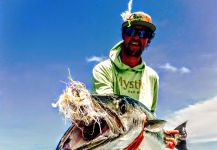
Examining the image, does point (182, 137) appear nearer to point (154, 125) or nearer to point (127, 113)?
point (154, 125)

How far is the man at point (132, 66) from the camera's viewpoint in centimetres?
866

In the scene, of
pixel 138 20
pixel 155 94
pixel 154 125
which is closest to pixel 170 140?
pixel 154 125

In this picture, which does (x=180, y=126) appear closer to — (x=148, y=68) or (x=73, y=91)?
(x=148, y=68)

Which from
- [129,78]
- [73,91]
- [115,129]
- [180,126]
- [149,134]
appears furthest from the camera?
[129,78]

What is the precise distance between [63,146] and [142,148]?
97 centimetres

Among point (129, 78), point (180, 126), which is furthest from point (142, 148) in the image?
point (129, 78)

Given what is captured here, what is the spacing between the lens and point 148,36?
9.11 metres

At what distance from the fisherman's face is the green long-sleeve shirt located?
24 centimetres

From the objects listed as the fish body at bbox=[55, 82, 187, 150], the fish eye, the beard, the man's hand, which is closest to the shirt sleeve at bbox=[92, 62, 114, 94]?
the beard

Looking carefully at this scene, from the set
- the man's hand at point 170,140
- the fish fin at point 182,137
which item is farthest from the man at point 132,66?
the man's hand at point 170,140

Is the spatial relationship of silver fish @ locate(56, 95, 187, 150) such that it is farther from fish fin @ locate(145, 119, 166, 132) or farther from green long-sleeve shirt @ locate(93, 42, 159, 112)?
green long-sleeve shirt @ locate(93, 42, 159, 112)

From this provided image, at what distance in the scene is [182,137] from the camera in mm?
7805

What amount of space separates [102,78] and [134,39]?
1.17 metres

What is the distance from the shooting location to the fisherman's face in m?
8.90
